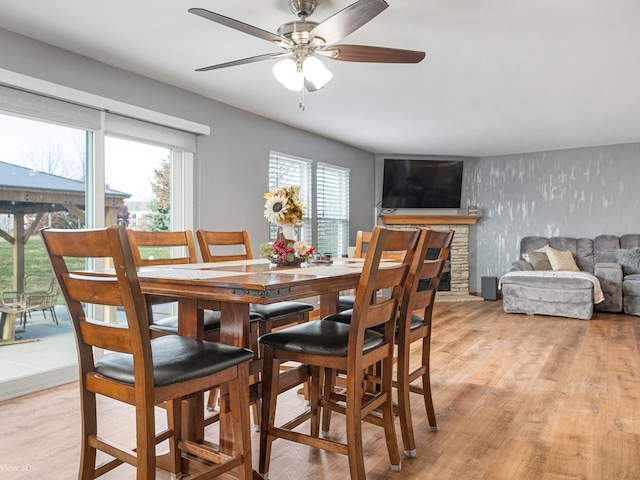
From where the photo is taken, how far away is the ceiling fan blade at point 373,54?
7.98 ft

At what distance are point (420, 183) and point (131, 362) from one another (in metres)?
6.64

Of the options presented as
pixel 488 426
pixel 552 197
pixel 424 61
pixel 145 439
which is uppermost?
pixel 424 61

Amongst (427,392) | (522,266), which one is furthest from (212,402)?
(522,266)

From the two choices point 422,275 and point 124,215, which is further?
point 124,215

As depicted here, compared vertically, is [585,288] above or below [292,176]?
below

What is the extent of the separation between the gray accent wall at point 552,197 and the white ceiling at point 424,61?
1.32m

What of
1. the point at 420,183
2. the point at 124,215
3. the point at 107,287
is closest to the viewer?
the point at 107,287

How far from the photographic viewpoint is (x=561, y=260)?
666 cm

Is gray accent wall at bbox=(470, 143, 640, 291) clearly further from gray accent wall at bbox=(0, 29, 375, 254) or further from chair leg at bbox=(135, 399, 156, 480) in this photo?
chair leg at bbox=(135, 399, 156, 480)

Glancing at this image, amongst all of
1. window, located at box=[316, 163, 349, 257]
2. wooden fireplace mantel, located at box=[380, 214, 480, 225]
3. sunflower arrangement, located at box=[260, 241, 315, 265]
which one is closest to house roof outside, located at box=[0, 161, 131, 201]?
sunflower arrangement, located at box=[260, 241, 315, 265]

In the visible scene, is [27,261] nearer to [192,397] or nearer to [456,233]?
[192,397]

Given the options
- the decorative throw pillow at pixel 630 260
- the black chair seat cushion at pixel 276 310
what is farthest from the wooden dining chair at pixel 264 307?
the decorative throw pillow at pixel 630 260

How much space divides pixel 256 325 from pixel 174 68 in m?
2.26

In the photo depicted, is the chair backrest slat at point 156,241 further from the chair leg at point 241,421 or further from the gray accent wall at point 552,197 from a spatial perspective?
the gray accent wall at point 552,197
